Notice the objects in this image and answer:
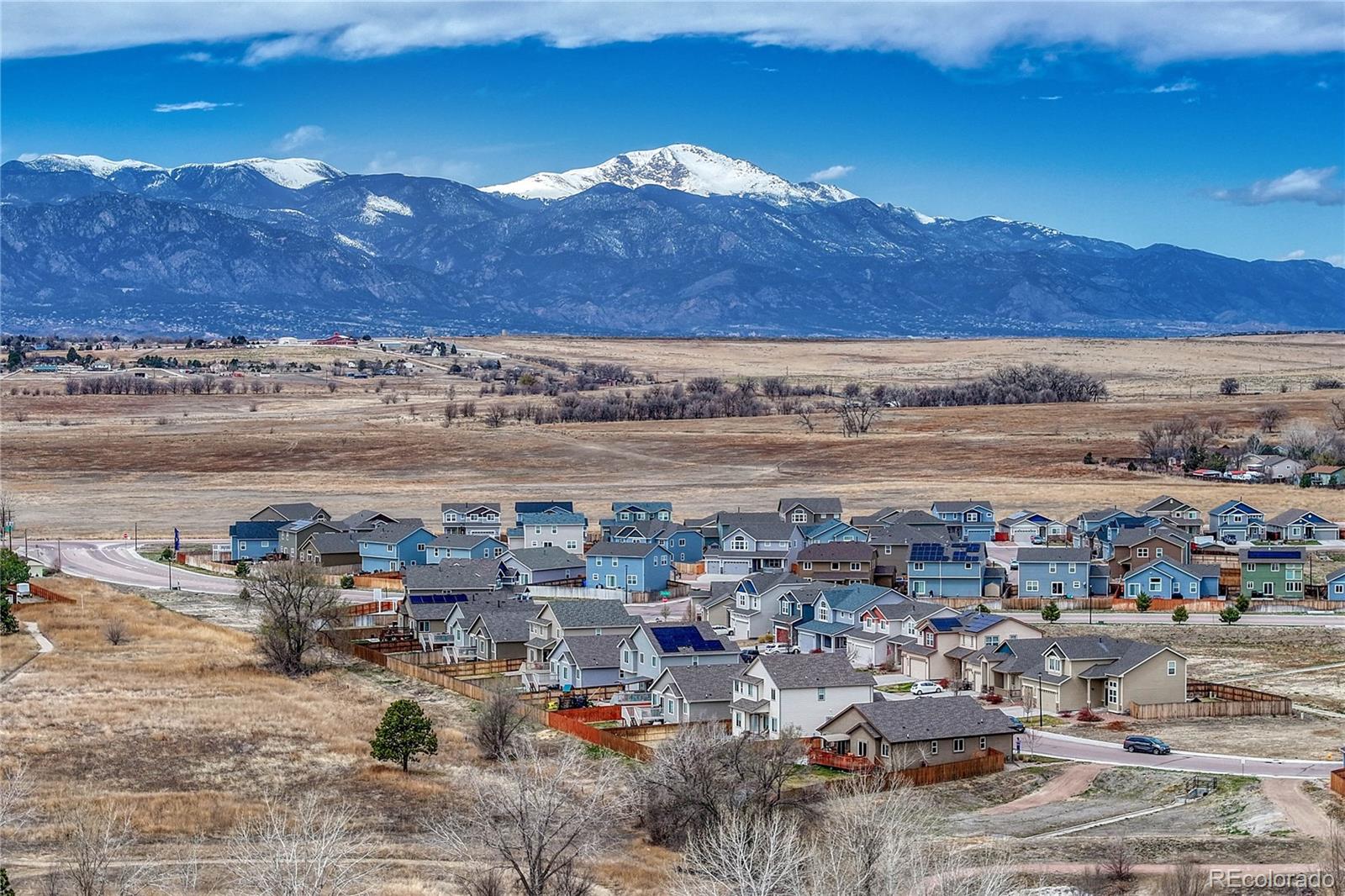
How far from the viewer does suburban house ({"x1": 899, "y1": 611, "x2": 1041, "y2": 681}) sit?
68188 mm

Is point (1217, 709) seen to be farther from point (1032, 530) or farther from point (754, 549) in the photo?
point (1032, 530)

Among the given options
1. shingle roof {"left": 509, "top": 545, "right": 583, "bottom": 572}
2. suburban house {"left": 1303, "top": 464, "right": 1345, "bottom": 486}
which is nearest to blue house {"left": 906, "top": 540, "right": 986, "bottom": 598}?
shingle roof {"left": 509, "top": 545, "right": 583, "bottom": 572}

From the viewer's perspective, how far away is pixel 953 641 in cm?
6912

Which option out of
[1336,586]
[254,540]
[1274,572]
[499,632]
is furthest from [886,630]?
[254,540]

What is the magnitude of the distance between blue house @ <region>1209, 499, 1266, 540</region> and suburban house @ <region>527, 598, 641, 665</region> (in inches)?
2077

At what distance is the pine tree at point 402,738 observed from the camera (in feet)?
168

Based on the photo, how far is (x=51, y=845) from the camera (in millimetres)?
41000

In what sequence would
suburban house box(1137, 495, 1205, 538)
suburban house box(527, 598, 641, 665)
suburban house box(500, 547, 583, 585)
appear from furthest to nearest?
suburban house box(1137, 495, 1205, 538) → suburban house box(500, 547, 583, 585) → suburban house box(527, 598, 641, 665)

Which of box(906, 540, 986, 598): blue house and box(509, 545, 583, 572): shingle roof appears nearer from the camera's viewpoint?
box(906, 540, 986, 598): blue house

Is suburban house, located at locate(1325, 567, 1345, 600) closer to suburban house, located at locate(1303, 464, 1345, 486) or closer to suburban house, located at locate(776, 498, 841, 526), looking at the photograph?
suburban house, located at locate(776, 498, 841, 526)

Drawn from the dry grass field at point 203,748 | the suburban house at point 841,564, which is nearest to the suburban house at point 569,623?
the dry grass field at point 203,748

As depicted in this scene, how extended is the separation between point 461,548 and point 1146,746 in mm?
53552

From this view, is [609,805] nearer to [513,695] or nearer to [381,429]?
[513,695]

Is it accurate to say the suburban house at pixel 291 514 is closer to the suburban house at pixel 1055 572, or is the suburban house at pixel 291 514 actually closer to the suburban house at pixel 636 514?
the suburban house at pixel 636 514
